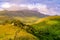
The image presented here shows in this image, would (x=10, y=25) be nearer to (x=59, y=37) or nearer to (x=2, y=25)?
(x=2, y=25)

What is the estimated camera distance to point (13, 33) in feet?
41.2

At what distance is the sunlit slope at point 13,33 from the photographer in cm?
1197

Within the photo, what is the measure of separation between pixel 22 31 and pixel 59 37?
3.02 m

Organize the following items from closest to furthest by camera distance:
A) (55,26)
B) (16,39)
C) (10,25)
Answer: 1. (16,39)
2. (10,25)
3. (55,26)

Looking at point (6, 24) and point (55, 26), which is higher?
point (6, 24)

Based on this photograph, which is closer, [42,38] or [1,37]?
[1,37]

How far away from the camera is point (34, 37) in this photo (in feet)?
41.2

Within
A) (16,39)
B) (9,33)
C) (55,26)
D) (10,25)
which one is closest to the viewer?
(16,39)

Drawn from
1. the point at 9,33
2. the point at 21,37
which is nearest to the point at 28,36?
the point at 21,37

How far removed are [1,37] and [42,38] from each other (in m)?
2.92

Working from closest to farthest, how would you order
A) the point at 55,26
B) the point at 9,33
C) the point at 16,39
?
1. the point at 16,39
2. the point at 9,33
3. the point at 55,26

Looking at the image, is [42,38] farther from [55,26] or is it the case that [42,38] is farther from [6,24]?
[55,26]

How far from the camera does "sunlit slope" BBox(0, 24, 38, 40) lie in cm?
1197

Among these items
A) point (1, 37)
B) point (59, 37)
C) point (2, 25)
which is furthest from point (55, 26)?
point (1, 37)
